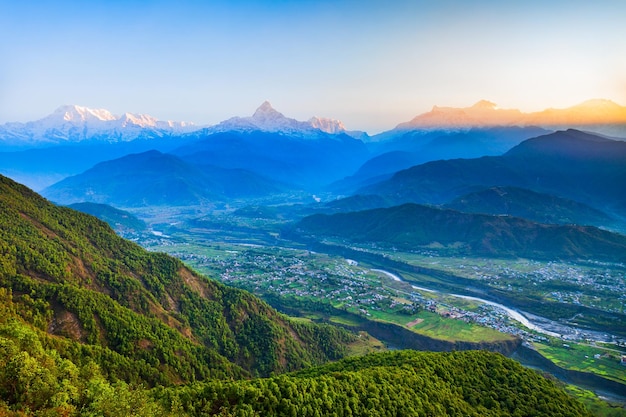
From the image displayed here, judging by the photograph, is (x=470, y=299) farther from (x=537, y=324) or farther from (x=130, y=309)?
(x=130, y=309)

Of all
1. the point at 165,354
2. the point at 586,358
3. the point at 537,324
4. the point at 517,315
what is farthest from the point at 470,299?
the point at 165,354

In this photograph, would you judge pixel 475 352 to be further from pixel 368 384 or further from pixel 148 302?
pixel 148 302

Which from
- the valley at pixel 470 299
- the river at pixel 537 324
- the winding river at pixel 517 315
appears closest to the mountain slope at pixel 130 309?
the valley at pixel 470 299

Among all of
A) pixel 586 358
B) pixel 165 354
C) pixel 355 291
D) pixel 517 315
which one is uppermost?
pixel 165 354

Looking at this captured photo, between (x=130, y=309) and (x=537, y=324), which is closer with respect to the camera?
(x=130, y=309)

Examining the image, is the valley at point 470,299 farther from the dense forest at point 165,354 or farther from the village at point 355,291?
the dense forest at point 165,354

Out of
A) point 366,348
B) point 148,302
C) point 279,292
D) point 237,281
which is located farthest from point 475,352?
point 237,281

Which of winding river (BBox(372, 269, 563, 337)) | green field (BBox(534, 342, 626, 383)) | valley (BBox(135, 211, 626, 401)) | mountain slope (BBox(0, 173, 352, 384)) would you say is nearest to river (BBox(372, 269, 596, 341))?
winding river (BBox(372, 269, 563, 337))
